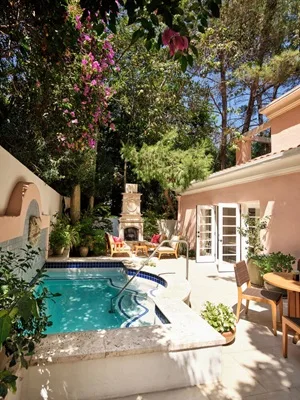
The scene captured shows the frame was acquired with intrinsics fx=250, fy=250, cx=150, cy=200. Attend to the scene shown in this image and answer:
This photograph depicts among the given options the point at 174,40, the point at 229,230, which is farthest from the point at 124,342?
the point at 229,230

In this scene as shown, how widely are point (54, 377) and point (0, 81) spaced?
16.6ft

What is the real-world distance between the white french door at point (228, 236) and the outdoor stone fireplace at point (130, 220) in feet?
15.4

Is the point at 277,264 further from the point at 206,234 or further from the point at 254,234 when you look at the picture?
the point at 206,234

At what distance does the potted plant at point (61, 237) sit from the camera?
372 inches

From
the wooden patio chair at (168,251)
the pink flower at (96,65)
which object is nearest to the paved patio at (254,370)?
the pink flower at (96,65)

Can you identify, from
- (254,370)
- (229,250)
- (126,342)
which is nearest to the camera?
(126,342)

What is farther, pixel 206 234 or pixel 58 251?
pixel 206 234

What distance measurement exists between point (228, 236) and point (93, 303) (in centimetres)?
536

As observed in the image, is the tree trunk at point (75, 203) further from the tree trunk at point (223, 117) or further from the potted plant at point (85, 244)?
the tree trunk at point (223, 117)

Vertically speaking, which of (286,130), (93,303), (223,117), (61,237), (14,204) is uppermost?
(223,117)

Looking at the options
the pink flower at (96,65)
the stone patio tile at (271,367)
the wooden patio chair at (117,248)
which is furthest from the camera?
the wooden patio chair at (117,248)

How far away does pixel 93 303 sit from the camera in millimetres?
6332

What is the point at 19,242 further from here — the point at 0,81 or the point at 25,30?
the point at 25,30

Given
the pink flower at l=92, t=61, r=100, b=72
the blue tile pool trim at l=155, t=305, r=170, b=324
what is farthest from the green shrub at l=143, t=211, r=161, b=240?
the pink flower at l=92, t=61, r=100, b=72
